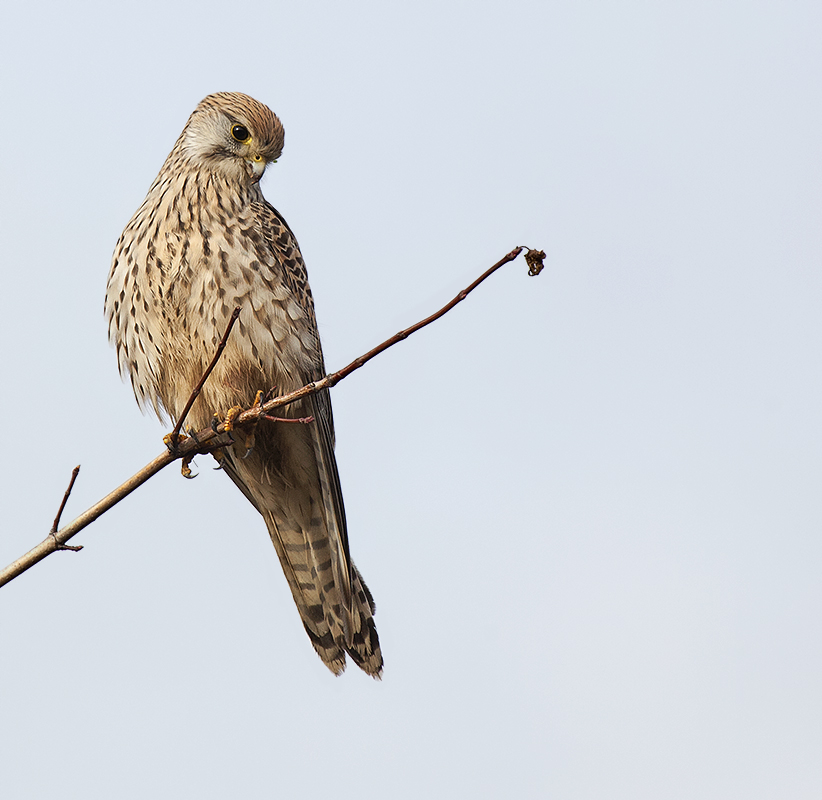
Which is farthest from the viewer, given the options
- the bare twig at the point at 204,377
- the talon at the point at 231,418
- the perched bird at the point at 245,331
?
the perched bird at the point at 245,331

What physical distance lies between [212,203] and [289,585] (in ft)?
5.86

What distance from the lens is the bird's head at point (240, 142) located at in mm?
5031

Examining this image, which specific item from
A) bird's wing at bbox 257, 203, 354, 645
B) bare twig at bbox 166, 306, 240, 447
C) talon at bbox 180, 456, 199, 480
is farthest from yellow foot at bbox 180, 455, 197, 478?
bare twig at bbox 166, 306, 240, 447

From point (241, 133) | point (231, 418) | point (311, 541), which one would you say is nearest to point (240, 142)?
point (241, 133)

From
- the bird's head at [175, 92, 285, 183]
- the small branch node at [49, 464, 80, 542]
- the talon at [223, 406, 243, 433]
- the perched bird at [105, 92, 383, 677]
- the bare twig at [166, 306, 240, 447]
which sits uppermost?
the bird's head at [175, 92, 285, 183]

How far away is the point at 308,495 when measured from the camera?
17.3ft

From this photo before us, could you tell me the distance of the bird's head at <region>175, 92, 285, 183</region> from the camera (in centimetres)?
503

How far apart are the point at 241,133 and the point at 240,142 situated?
0.13 feet

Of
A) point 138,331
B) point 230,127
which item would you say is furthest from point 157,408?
point 230,127

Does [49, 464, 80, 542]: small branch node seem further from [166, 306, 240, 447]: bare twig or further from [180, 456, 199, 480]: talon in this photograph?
[180, 456, 199, 480]: talon

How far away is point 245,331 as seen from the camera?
4.67 meters

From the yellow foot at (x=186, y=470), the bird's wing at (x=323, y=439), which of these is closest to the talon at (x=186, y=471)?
the yellow foot at (x=186, y=470)

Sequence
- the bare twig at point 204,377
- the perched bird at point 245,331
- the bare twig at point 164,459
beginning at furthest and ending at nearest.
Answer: the perched bird at point 245,331, the bare twig at point 204,377, the bare twig at point 164,459

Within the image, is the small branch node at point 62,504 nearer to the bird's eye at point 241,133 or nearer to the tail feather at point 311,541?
the tail feather at point 311,541
